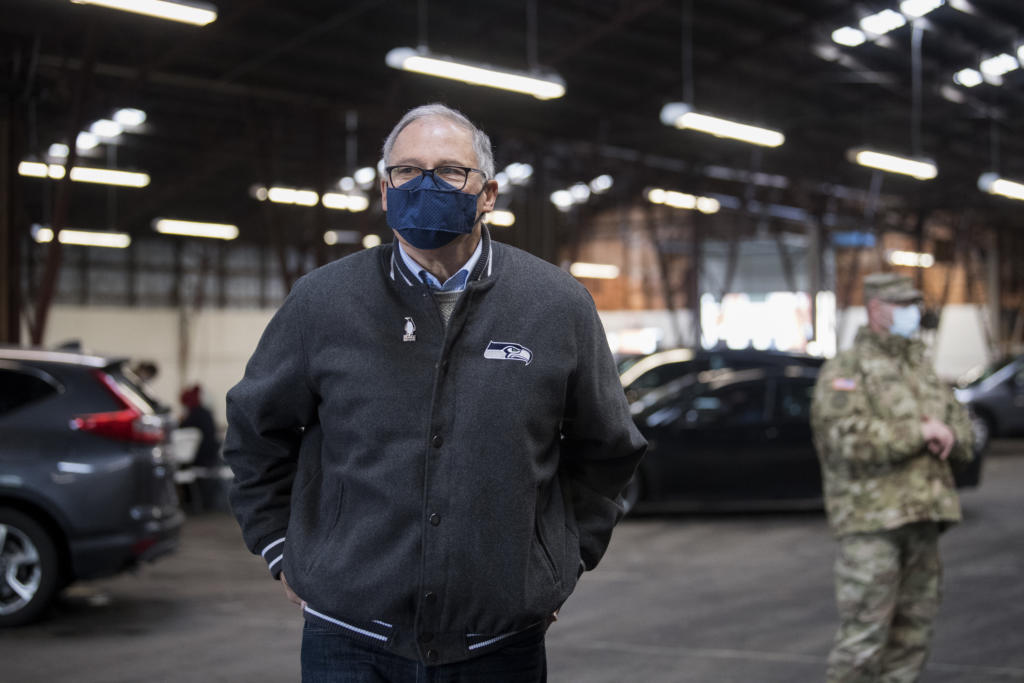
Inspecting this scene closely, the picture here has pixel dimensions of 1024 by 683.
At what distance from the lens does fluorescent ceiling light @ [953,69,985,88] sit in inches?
792

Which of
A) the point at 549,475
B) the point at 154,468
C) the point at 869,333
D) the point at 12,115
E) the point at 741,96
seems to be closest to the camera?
the point at 549,475

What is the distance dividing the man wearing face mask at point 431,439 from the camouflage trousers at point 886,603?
2.13 metres

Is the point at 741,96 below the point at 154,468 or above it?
above

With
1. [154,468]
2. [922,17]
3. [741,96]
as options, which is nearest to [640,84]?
[741,96]

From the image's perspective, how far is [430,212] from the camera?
2.17 meters

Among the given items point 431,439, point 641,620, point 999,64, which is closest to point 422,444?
point 431,439

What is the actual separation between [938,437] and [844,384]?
39 cm

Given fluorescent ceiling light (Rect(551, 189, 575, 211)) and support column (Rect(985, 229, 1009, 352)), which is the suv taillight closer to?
fluorescent ceiling light (Rect(551, 189, 575, 211))

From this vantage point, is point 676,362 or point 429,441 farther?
point 676,362

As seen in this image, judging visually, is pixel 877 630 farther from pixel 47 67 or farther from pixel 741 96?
pixel 741 96

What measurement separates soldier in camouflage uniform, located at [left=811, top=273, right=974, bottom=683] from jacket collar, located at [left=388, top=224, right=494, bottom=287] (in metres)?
2.42

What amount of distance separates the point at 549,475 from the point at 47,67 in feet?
50.2

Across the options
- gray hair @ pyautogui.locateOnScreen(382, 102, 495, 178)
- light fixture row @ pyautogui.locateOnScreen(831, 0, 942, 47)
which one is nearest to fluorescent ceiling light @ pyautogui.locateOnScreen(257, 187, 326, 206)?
light fixture row @ pyautogui.locateOnScreen(831, 0, 942, 47)

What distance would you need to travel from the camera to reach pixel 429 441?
205 cm
